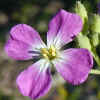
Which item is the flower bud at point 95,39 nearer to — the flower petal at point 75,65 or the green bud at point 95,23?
the green bud at point 95,23

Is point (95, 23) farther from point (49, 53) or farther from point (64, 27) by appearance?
point (49, 53)

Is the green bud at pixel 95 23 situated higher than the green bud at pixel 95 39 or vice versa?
the green bud at pixel 95 23

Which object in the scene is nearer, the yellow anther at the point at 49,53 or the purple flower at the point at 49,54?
the purple flower at the point at 49,54

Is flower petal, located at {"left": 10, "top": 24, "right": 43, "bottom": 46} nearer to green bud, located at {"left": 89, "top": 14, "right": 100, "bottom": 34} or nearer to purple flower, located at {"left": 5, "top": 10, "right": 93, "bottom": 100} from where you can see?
purple flower, located at {"left": 5, "top": 10, "right": 93, "bottom": 100}

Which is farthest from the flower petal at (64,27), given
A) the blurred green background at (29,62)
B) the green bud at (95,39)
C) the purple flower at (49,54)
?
the blurred green background at (29,62)

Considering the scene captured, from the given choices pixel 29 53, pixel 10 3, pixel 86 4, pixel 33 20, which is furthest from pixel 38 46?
pixel 10 3

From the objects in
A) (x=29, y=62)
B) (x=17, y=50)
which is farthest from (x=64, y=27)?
(x=29, y=62)

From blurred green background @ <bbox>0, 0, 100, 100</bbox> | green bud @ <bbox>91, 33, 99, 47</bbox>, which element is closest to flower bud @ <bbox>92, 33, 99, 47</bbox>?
green bud @ <bbox>91, 33, 99, 47</bbox>
